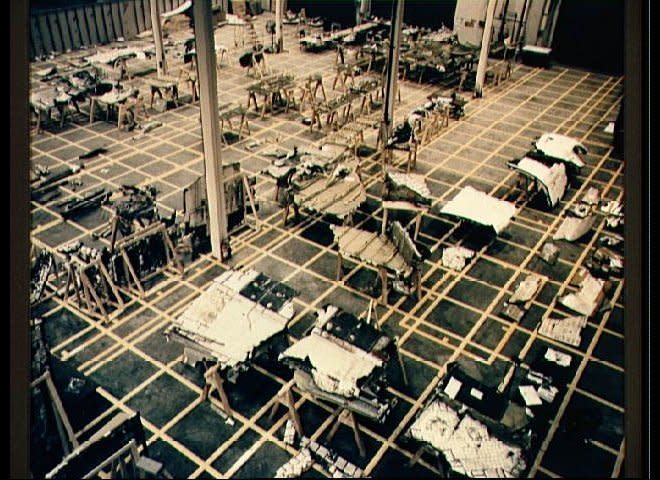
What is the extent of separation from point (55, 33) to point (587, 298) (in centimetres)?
2071

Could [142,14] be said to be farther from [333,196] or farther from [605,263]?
[605,263]

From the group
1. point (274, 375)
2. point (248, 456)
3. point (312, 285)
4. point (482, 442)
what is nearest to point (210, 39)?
point (312, 285)

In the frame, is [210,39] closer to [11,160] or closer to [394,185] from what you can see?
[394,185]

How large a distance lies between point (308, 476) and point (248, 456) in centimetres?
82

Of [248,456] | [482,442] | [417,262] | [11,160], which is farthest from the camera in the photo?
[417,262]

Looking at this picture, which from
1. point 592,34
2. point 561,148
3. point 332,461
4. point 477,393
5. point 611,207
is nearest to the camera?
point 332,461

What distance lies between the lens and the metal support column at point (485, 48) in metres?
16.5

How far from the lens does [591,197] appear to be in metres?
12.8

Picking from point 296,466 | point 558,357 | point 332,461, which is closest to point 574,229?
point 558,357

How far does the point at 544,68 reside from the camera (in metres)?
21.8

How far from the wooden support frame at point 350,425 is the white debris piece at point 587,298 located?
188 inches

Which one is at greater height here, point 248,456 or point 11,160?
point 11,160

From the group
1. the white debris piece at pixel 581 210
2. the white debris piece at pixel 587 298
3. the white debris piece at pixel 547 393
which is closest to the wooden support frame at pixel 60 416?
the white debris piece at pixel 547 393

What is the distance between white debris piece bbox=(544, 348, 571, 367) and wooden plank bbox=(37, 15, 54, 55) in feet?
67.8
